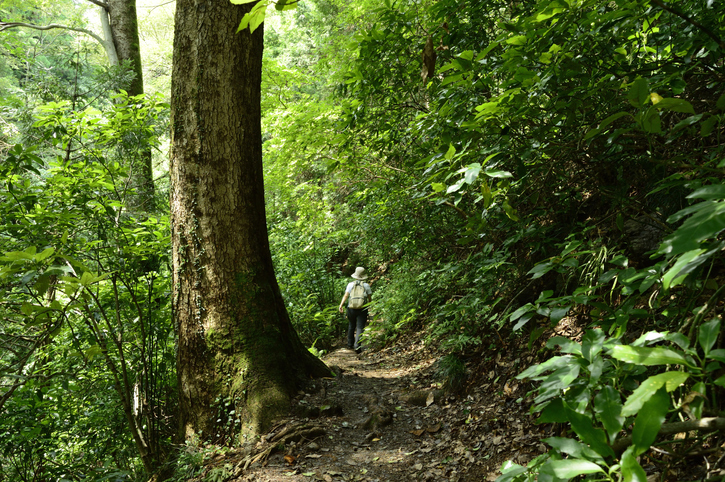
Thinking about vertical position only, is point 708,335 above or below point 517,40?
below

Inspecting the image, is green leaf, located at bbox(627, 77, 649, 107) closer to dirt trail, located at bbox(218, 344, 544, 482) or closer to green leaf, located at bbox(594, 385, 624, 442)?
green leaf, located at bbox(594, 385, 624, 442)

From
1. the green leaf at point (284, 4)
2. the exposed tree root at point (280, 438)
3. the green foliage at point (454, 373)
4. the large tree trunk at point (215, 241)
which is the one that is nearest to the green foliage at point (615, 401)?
the green leaf at point (284, 4)

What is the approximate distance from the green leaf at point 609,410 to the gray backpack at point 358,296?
7.84m

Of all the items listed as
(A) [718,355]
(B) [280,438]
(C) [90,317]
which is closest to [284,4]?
(A) [718,355]

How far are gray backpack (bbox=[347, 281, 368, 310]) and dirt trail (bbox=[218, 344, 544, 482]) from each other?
12.1ft

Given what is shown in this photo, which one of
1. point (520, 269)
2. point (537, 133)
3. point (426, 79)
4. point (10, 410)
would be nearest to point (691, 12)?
point (537, 133)

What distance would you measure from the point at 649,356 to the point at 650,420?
0.12 metres

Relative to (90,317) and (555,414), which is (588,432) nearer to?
(555,414)

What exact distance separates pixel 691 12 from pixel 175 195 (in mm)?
3970

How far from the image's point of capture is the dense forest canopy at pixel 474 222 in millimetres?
1131

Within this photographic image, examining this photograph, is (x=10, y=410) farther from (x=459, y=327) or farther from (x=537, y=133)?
(x=537, y=133)

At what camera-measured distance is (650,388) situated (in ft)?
2.69

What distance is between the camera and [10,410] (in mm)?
4168

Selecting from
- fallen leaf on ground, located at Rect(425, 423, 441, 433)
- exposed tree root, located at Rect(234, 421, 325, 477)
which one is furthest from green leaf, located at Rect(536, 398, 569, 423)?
fallen leaf on ground, located at Rect(425, 423, 441, 433)
